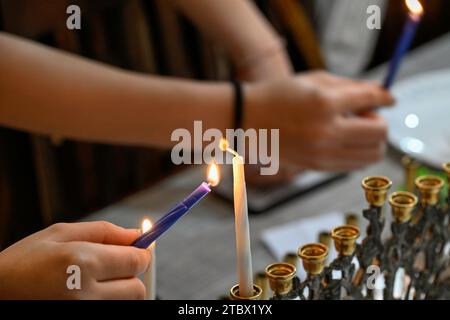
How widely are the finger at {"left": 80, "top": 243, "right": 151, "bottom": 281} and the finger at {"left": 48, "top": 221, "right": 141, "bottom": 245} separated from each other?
0.9 inches

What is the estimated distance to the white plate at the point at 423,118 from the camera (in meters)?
1.07

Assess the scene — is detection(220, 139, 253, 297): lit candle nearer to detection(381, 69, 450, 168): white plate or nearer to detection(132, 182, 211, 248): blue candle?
detection(132, 182, 211, 248): blue candle

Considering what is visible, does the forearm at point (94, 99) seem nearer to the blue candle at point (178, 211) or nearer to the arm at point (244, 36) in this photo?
the arm at point (244, 36)

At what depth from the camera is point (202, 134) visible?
1025 millimetres

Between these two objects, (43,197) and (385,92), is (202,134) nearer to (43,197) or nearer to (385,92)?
(385,92)

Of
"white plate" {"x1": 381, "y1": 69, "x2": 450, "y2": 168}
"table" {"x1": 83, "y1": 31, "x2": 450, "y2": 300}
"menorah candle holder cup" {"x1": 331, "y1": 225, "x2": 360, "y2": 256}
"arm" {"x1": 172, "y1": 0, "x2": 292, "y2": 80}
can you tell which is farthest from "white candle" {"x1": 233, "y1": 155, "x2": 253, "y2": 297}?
"arm" {"x1": 172, "y1": 0, "x2": 292, "y2": 80}

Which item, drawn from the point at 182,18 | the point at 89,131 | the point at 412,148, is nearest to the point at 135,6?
the point at 182,18

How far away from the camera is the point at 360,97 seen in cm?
101

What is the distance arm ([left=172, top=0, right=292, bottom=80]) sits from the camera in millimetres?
1181

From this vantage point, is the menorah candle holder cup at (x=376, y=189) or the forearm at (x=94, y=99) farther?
the forearm at (x=94, y=99)

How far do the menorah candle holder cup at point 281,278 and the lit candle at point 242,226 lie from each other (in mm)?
34

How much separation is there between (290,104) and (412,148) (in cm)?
19

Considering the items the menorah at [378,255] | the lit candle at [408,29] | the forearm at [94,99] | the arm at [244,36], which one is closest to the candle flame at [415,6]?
the lit candle at [408,29]

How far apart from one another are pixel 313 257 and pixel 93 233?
0.16 meters
